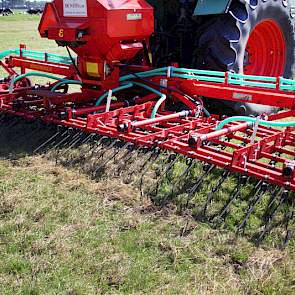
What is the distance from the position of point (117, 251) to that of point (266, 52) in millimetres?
3534

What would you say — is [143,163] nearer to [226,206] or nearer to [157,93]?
[226,206]

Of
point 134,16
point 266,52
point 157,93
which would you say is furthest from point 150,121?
point 266,52

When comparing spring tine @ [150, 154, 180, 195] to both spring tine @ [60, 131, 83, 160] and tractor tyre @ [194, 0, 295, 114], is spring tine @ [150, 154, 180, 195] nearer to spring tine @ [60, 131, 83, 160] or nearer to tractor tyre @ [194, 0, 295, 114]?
spring tine @ [60, 131, 83, 160]

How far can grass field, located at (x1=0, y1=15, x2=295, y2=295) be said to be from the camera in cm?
218

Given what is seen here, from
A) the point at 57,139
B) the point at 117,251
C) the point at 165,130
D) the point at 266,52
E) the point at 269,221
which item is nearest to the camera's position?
the point at 117,251

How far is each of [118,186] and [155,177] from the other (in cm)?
30

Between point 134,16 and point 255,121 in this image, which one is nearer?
point 255,121

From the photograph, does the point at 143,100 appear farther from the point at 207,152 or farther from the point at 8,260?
the point at 8,260

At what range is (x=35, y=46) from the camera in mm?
12586

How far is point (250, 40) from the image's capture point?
507 centimetres

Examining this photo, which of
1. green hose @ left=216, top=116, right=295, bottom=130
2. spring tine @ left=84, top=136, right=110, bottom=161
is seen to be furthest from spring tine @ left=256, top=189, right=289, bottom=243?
spring tine @ left=84, top=136, right=110, bottom=161

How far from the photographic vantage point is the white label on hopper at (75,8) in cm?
399

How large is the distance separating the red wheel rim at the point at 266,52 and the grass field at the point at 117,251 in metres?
2.72

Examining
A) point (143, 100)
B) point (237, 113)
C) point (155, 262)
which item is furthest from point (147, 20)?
point (155, 262)
